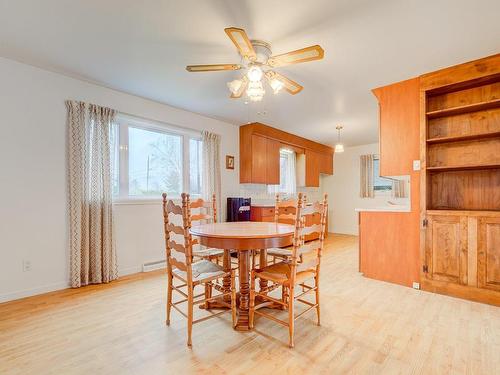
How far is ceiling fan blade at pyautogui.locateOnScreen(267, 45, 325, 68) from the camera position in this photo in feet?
6.16

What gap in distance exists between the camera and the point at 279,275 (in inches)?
79.0

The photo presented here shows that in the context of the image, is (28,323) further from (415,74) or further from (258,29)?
(415,74)

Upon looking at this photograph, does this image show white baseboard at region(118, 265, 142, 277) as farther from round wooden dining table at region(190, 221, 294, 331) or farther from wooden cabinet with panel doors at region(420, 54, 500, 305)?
wooden cabinet with panel doors at region(420, 54, 500, 305)

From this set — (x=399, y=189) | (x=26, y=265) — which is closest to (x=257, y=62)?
(x=26, y=265)

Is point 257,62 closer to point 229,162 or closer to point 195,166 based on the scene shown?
point 195,166

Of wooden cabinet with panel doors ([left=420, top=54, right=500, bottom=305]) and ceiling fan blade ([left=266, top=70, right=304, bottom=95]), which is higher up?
ceiling fan blade ([left=266, top=70, right=304, bottom=95])

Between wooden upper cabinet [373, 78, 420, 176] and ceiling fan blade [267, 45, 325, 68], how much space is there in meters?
1.66

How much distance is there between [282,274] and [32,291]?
2.69 metres

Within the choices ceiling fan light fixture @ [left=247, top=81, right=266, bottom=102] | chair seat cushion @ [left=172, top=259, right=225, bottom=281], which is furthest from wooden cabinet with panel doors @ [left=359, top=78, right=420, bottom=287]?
chair seat cushion @ [left=172, top=259, right=225, bottom=281]

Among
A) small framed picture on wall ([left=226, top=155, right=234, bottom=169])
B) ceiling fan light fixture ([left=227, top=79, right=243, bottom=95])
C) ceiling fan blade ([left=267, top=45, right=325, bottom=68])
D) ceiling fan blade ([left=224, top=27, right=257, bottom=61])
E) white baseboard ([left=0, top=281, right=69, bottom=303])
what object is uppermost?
ceiling fan blade ([left=224, top=27, right=257, bottom=61])

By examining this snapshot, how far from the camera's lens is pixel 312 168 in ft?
21.7

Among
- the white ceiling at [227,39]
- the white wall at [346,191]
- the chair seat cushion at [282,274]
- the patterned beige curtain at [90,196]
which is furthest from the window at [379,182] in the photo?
the patterned beige curtain at [90,196]

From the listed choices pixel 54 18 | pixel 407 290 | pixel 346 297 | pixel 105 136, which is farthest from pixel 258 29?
pixel 407 290

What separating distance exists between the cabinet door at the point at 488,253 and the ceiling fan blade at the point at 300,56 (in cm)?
230
